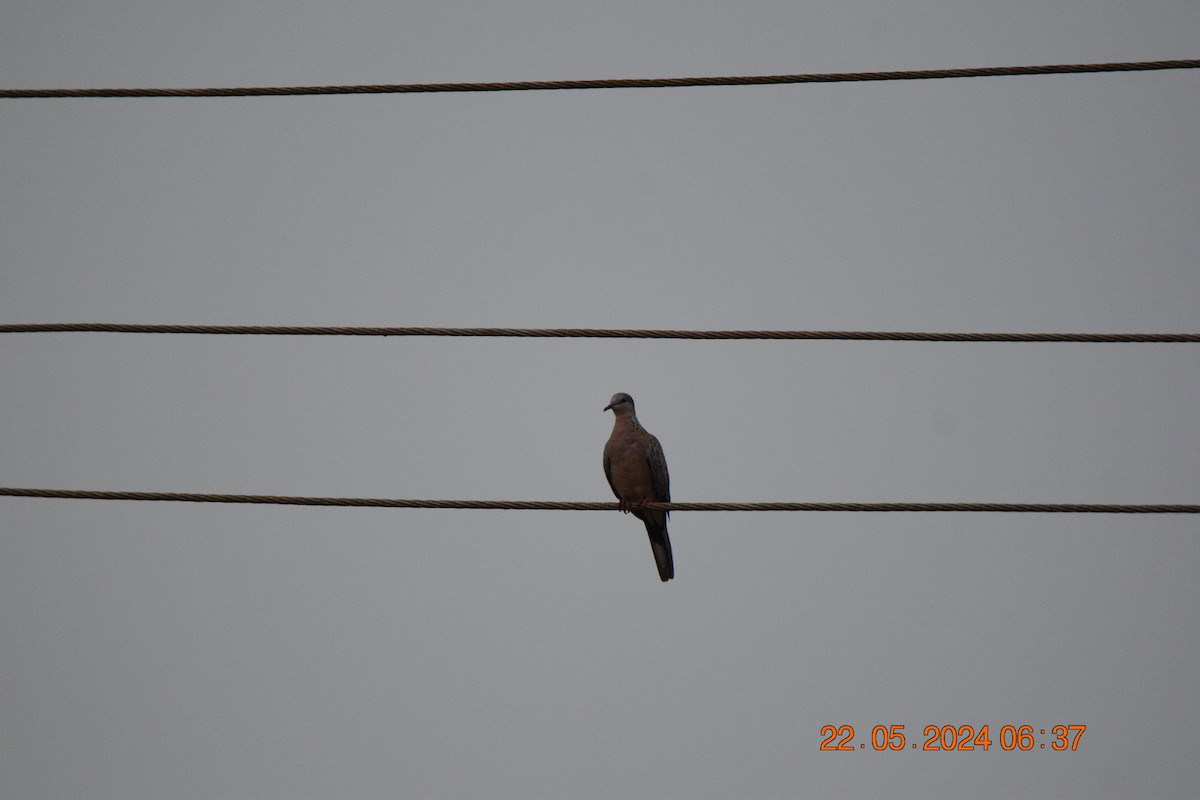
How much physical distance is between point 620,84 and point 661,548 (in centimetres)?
402

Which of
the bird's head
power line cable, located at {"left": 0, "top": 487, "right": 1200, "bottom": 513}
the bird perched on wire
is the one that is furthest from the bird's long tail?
power line cable, located at {"left": 0, "top": 487, "right": 1200, "bottom": 513}

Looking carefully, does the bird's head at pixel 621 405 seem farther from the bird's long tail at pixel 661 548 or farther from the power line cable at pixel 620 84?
the power line cable at pixel 620 84

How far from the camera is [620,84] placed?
Result: 4570mm

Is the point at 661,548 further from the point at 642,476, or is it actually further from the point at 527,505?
the point at 527,505

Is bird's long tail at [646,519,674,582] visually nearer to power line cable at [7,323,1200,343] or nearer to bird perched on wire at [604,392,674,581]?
bird perched on wire at [604,392,674,581]

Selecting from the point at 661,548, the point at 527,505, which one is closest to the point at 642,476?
the point at 661,548

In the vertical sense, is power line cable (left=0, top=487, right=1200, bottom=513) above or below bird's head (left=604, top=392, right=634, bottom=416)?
below

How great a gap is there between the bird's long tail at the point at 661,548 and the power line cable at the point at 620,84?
12.3 ft

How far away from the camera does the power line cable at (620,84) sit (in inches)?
172

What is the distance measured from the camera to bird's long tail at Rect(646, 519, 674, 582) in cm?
782

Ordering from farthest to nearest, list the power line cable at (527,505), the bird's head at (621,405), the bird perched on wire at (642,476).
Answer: the bird's head at (621,405) → the bird perched on wire at (642,476) → the power line cable at (527,505)

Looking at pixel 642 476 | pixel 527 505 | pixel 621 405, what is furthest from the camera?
pixel 621 405

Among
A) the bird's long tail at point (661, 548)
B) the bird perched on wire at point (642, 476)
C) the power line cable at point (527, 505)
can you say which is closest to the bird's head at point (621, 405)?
the bird perched on wire at point (642, 476)

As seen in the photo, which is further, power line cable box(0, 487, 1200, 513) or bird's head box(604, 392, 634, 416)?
bird's head box(604, 392, 634, 416)
